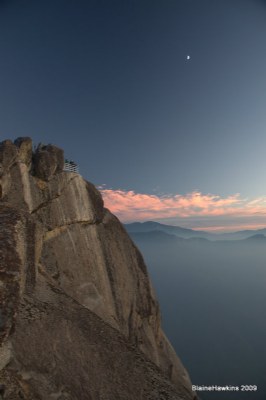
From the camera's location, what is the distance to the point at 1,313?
11398 millimetres

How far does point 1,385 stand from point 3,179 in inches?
675

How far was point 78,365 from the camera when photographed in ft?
53.3

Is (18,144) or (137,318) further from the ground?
(18,144)

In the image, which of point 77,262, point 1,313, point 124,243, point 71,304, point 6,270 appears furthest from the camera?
point 124,243

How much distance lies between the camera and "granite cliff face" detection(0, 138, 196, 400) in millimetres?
14109

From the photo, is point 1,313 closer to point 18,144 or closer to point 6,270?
point 6,270

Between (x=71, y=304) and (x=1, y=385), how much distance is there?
700cm

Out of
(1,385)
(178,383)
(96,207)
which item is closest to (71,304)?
(1,385)

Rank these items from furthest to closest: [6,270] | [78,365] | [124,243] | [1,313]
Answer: [124,243], [78,365], [6,270], [1,313]

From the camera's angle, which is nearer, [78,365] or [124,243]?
[78,365]

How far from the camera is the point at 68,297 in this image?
19969 millimetres

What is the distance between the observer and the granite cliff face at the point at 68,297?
46.3ft

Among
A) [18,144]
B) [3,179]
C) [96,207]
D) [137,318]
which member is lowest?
[137,318]

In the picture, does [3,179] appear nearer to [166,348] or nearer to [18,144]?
[18,144]
